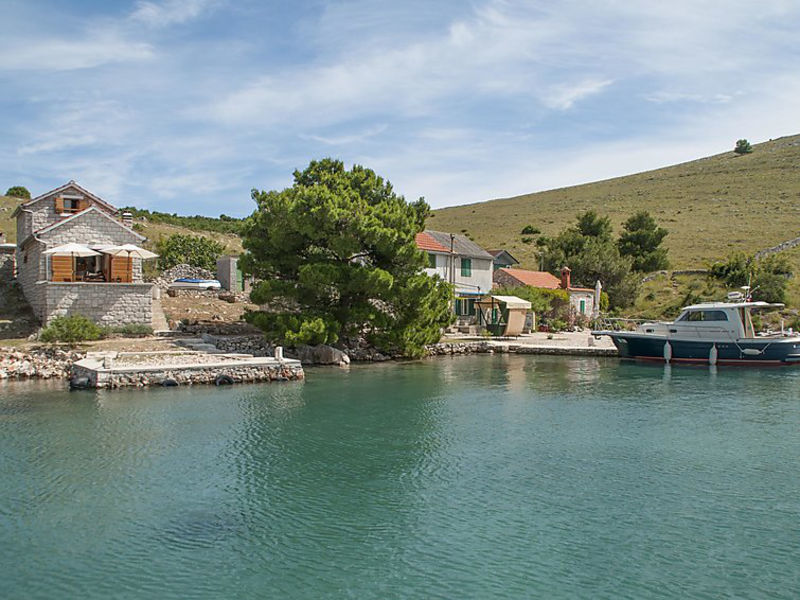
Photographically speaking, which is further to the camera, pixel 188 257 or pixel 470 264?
pixel 188 257

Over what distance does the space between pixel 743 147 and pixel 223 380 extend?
12405 centimetres

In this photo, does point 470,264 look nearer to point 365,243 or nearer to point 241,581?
point 365,243

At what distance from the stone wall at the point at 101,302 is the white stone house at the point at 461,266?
18.1m

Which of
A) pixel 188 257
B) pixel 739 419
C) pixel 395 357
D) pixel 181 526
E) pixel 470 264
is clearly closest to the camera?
pixel 181 526

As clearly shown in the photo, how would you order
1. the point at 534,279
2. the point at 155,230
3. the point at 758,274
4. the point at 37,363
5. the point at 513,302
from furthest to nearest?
the point at 155,230 < the point at 534,279 < the point at 758,274 < the point at 513,302 < the point at 37,363

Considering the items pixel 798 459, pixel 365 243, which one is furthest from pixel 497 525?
pixel 365 243

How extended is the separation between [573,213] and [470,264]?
173 feet

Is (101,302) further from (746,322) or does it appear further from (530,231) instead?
(530,231)

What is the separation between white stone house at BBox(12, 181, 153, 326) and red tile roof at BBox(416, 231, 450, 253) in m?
17.9

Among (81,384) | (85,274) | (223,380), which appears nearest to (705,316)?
(223,380)

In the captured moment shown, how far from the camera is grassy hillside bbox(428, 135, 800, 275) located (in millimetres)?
70250

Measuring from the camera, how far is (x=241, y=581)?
29.2 ft

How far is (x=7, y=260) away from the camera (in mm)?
35219

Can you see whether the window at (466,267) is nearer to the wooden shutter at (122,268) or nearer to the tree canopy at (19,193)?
the wooden shutter at (122,268)
